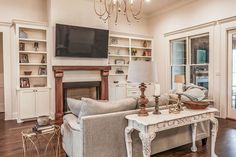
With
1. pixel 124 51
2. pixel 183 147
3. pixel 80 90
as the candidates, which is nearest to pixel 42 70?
pixel 80 90

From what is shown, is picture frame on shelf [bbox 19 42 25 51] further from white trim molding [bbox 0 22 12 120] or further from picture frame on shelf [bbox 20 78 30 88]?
picture frame on shelf [bbox 20 78 30 88]

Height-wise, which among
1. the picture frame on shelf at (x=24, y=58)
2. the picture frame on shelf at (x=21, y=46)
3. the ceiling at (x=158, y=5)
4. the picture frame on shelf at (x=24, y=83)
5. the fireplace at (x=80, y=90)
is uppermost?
the ceiling at (x=158, y=5)

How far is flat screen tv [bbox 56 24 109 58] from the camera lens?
5410mm

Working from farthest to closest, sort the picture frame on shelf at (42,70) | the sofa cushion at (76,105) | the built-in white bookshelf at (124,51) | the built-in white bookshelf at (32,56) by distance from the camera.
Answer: the built-in white bookshelf at (124,51), the picture frame on shelf at (42,70), the built-in white bookshelf at (32,56), the sofa cushion at (76,105)

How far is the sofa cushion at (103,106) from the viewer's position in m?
2.40

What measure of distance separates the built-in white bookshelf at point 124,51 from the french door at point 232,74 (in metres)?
2.97

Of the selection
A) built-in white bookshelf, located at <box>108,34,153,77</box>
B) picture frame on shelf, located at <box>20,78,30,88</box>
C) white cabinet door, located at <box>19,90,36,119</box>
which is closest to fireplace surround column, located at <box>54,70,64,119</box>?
white cabinet door, located at <box>19,90,36,119</box>

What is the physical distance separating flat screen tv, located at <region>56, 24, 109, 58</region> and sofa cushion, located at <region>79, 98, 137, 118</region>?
332cm

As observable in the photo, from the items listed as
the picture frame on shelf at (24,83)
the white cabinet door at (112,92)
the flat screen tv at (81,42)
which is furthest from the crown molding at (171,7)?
the picture frame on shelf at (24,83)

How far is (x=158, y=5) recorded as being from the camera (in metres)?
6.73

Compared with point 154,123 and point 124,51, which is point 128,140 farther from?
point 124,51

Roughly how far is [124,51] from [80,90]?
2281mm

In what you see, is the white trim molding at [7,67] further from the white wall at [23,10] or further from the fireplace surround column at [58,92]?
the fireplace surround column at [58,92]

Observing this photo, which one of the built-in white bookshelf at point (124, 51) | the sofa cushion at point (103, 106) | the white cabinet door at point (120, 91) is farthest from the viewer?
the built-in white bookshelf at point (124, 51)
